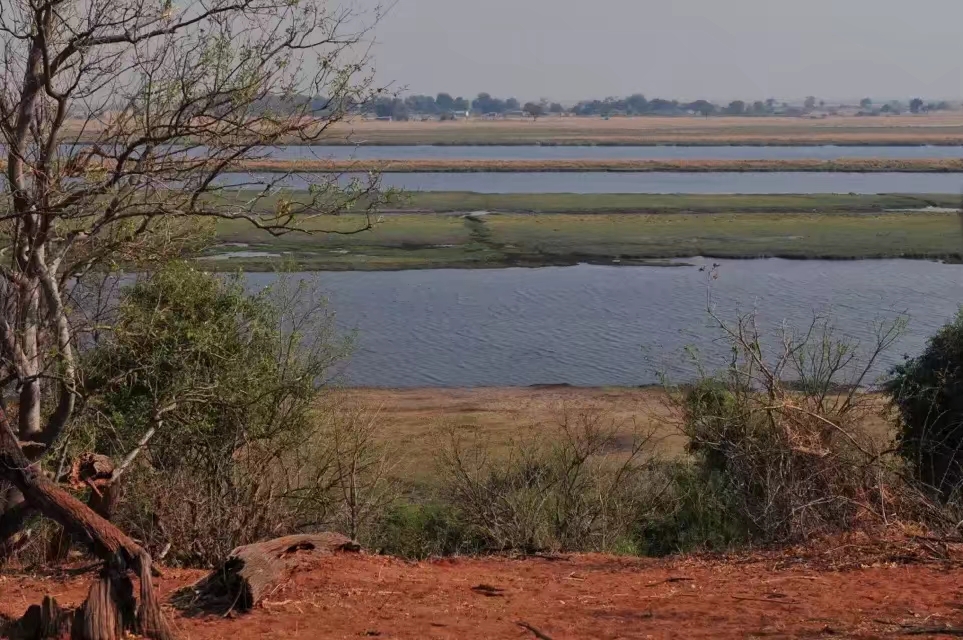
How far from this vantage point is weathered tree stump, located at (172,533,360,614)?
26.2 ft

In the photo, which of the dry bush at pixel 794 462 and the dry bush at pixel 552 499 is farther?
the dry bush at pixel 552 499

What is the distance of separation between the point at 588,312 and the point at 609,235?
14.0 m

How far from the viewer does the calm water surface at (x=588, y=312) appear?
83.5 feet

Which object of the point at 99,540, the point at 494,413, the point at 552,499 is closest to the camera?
the point at 99,540

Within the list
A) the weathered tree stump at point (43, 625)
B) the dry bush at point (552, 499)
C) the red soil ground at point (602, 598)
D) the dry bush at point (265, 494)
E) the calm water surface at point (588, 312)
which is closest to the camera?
the weathered tree stump at point (43, 625)

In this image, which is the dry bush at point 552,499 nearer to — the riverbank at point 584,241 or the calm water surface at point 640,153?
the riverbank at point 584,241

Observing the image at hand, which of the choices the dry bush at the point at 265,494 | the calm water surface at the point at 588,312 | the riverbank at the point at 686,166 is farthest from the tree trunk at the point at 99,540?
the riverbank at the point at 686,166

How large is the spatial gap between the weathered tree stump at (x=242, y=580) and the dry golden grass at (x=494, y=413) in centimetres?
924

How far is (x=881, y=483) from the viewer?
10.3 meters

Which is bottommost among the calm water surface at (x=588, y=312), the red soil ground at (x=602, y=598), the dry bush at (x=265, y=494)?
the calm water surface at (x=588, y=312)

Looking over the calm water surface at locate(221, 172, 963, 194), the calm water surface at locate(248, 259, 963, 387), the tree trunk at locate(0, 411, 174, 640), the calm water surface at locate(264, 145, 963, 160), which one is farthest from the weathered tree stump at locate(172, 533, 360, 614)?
the calm water surface at locate(264, 145, 963, 160)

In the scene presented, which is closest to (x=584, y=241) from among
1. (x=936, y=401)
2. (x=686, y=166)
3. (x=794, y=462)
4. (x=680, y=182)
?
(x=936, y=401)

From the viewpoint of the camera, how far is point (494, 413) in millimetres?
21781

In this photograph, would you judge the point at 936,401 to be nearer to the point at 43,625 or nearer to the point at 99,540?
the point at 99,540
